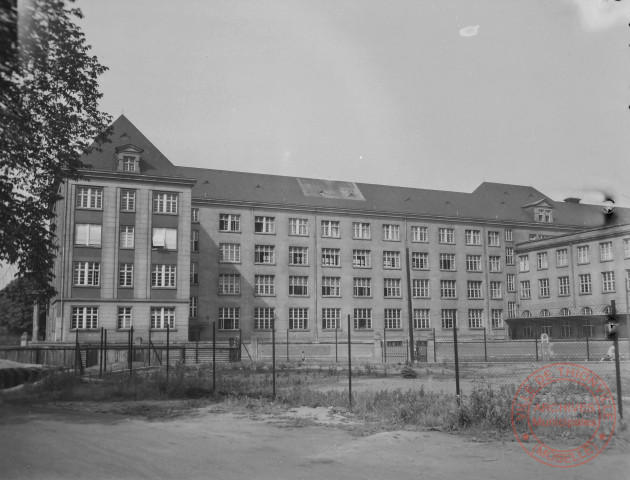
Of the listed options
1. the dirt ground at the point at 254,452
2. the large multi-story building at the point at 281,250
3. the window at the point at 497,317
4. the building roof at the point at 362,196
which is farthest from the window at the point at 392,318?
the dirt ground at the point at 254,452

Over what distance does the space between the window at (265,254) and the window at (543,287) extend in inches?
1146

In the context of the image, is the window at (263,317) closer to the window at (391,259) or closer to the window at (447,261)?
the window at (391,259)

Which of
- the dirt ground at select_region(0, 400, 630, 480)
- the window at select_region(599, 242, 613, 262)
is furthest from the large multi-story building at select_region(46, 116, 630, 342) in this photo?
the dirt ground at select_region(0, 400, 630, 480)

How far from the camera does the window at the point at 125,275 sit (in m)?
48.2

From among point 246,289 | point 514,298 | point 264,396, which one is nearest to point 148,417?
point 264,396

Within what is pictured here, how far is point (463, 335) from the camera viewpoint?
221 ft

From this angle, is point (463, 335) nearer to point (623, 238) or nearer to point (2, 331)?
point (623, 238)

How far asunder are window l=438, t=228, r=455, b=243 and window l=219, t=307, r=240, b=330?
24.5m

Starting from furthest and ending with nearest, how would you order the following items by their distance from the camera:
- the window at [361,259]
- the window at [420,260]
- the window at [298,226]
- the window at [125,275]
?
the window at [420,260] → the window at [361,259] → the window at [298,226] → the window at [125,275]

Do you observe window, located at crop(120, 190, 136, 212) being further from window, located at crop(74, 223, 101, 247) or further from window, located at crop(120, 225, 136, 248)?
window, located at crop(74, 223, 101, 247)

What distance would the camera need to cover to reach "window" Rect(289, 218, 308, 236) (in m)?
63.1

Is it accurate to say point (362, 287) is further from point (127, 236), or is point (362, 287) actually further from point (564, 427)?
point (564, 427)

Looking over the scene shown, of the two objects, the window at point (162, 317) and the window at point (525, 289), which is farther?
the window at point (525, 289)

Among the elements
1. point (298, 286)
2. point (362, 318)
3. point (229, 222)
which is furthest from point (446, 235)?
point (229, 222)
